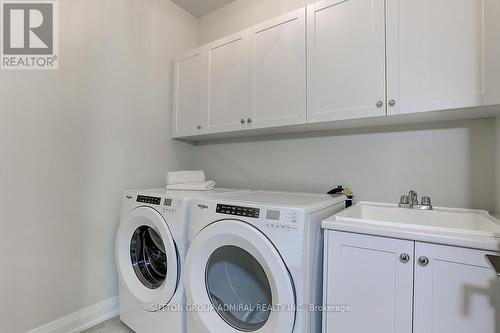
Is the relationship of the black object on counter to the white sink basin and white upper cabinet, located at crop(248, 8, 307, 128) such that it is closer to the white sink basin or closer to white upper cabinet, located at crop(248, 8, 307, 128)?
the white sink basin

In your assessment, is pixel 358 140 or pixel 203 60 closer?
Answer: pixel 358 140

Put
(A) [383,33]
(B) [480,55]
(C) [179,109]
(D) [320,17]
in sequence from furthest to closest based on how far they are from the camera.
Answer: (C) [179,109]
(D) [320,17]
(A) [383,33]
(B) [480,55]

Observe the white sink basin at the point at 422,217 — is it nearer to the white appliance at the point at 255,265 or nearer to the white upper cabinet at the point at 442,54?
the white appliance at the point at 255,265

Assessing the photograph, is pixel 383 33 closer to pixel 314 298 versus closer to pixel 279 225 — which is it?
pixel 279 225

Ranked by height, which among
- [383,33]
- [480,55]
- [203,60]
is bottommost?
[480,55]

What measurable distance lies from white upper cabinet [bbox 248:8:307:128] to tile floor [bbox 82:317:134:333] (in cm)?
169

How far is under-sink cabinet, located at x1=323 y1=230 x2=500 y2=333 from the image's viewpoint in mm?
856

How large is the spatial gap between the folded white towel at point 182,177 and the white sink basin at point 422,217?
1.21m

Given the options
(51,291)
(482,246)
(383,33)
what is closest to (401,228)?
(482,246)

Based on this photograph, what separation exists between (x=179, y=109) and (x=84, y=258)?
55.2 inches

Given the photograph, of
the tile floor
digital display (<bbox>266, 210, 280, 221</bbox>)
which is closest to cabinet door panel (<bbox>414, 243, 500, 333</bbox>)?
digital display (<bbox>266, 210, 280, 221</bbox>)

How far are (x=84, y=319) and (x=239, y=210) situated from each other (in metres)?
1.50

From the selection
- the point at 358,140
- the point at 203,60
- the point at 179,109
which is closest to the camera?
the point at 358,140

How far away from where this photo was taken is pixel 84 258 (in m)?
1.76
